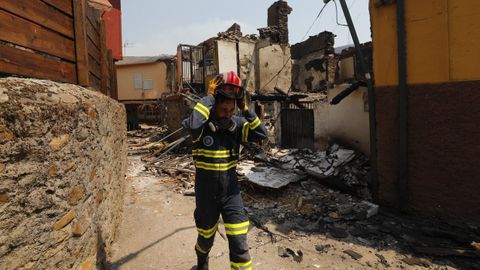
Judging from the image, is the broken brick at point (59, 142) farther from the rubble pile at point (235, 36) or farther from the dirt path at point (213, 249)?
the rubble pile at point (235, 36)

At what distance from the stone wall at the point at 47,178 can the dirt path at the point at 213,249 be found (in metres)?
1.03

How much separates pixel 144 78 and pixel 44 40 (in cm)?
2225

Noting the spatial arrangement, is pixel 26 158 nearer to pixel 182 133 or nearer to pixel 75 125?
pixel 75 125

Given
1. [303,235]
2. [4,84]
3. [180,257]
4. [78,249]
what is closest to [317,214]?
[303,235]

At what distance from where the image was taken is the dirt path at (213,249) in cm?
388

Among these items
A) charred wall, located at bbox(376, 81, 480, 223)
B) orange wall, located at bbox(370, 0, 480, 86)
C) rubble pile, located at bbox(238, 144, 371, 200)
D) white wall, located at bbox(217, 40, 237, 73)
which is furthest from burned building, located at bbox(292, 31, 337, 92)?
charred wall, located at bbox(376, 81, 480, 223)

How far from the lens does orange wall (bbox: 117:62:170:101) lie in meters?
23.3

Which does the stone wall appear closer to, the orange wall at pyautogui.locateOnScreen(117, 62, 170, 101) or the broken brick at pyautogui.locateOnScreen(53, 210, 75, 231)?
the broken brick at pyautogui.locateOnScreen(53, 210, 75, 231)

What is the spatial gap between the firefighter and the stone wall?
99 cm

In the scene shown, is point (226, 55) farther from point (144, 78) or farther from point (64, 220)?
point (64, 220)

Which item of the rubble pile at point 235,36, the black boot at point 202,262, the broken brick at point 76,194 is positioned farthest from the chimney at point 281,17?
the broken brick at point 76,194

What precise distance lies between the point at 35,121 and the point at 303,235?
161 inches

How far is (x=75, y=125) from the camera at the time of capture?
2477 millimetres

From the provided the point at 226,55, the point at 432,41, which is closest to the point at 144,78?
the point at 226,55
